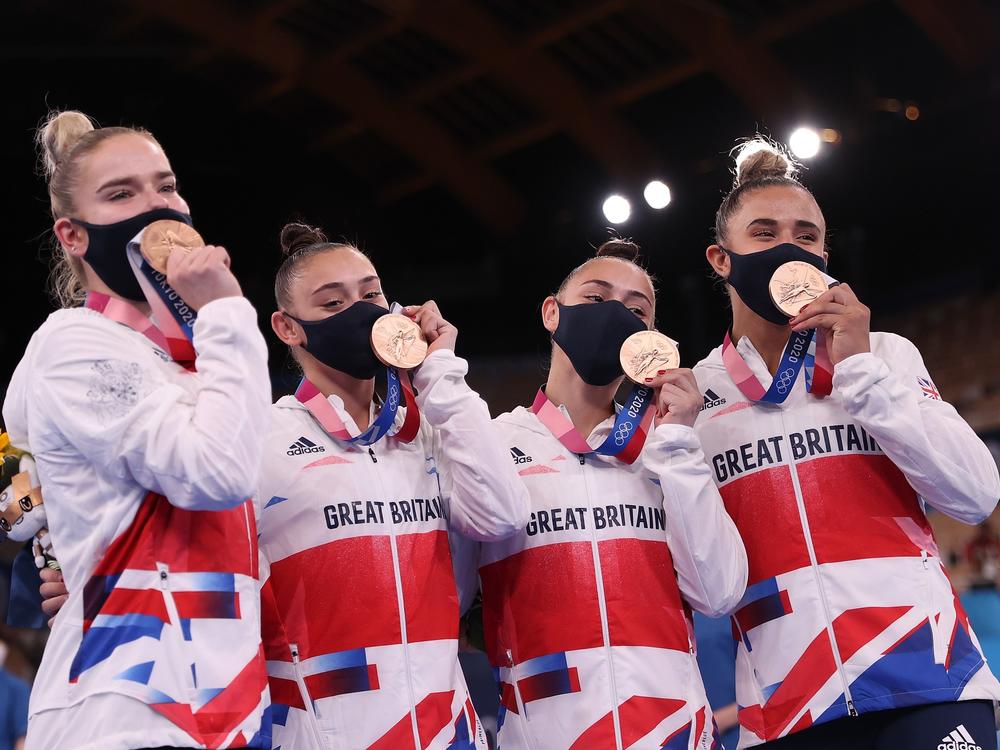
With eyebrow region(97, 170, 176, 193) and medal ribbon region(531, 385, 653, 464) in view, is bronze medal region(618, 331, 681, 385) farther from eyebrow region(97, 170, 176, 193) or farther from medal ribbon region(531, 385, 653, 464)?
eyebrow region(97, 170, 176, 193)

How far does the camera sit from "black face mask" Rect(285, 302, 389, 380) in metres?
3.17

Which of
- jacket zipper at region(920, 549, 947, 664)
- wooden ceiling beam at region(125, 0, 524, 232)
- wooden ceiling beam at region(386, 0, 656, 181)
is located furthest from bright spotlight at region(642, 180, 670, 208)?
jacket zipper at region(920, 549, 947, 664)

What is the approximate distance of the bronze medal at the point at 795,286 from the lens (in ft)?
10.4

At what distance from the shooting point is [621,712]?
120 inches

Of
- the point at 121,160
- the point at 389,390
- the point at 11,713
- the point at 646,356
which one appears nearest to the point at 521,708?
the point at 389,390

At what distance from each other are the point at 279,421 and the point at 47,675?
1016mm

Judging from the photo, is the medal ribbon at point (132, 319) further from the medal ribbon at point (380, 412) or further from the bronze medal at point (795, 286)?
the bronze medal at point (795, 286)

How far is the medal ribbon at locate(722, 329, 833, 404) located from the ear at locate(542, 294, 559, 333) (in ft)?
2.09

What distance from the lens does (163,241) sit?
2539 millimetres

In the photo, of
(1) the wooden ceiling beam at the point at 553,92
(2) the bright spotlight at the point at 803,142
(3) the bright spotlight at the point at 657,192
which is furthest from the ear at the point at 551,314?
(1) the wooden ceiling beam at the point at 553,92

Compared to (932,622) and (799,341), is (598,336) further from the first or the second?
(932,622)

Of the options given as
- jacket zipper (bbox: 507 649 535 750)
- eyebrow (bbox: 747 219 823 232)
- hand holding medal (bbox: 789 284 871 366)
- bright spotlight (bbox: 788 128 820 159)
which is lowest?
jacket zipper (bbox: 507 649 535 750)

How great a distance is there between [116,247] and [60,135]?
48 cm

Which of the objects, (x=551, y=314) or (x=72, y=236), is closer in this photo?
(x=72, y=236)
